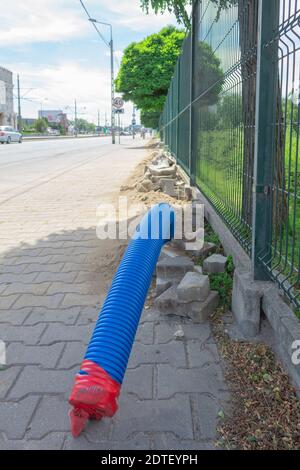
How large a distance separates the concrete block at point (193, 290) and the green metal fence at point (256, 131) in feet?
1.36

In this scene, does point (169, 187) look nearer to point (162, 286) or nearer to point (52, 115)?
point (162, 286)

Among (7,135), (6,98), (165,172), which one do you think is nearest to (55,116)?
(6,98)

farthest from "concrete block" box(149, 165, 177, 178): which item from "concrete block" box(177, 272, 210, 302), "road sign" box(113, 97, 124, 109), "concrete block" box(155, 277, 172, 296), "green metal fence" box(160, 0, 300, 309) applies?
"road sign" box(113, 97, 124, 109)

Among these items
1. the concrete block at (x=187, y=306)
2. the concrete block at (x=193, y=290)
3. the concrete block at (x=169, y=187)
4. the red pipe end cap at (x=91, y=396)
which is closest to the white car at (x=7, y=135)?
the concrete block at (x=169, y=187)

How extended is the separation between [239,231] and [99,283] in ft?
4.51

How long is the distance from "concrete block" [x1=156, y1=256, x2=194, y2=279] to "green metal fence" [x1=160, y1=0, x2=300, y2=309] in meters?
0.50

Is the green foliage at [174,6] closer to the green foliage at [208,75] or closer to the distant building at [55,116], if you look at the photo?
the green foliage at [208,75]

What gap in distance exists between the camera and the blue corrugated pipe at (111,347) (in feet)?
7.17

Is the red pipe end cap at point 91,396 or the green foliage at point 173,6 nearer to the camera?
the red pipe end cap at point 91,396

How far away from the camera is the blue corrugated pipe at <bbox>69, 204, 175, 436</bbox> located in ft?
7.17

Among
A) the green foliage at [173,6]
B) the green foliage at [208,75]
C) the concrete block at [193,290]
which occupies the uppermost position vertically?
the green foliage at [173,6]

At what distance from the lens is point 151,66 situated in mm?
32375

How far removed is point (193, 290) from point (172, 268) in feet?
1.83

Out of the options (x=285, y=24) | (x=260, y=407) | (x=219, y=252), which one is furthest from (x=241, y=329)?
(x=285, y=24)
